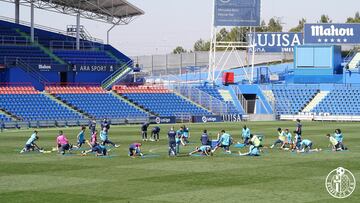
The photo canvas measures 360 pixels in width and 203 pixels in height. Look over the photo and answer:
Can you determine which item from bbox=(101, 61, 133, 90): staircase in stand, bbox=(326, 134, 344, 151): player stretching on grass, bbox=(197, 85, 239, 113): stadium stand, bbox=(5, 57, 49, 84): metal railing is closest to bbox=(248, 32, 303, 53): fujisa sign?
bbox=(197, 85, 239, 113): stadium stand

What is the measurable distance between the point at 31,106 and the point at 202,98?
24.8 meters

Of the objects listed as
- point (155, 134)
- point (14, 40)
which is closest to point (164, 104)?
point (14, 40)

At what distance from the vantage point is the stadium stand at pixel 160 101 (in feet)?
306

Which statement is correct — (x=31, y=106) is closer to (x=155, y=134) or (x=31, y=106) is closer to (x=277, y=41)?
(x=155, y=134)

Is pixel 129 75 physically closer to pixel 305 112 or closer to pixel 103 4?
pixel 103 4

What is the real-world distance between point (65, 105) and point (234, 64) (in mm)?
45871

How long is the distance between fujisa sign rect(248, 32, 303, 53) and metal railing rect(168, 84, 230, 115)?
19.4 metres

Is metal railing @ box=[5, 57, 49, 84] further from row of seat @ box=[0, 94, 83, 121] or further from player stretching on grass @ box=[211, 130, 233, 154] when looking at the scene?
player stretching on grass @ box=[211, 130, 233, 154]

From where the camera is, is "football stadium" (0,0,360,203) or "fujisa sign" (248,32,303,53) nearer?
"football stadium" (0,0,360,203)

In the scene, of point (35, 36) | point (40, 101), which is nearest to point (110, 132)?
point (40, 101)

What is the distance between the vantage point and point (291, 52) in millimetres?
118062

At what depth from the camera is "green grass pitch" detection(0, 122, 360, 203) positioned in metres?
28.3

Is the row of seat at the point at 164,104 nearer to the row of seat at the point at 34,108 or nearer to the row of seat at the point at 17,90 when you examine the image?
the row of seat at the point at 34,108

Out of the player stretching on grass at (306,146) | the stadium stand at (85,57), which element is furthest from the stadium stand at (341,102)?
the player stretching on grass at (306,146)
